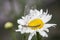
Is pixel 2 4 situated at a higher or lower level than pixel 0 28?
higher

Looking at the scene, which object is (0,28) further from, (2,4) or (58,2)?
(58,2)

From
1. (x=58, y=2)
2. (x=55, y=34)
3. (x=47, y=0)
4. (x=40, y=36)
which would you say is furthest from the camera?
(x=47, y=0)

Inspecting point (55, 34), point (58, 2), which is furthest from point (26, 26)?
point (58, 2)

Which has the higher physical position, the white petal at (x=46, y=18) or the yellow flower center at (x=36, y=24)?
the white petal at (x=46, y=18)

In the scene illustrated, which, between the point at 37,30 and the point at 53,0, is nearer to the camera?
the point at 37,30

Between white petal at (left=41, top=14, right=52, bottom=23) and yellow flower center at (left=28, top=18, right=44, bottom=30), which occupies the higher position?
white petal at (left=41, top=14, right=52, bottom=23)
